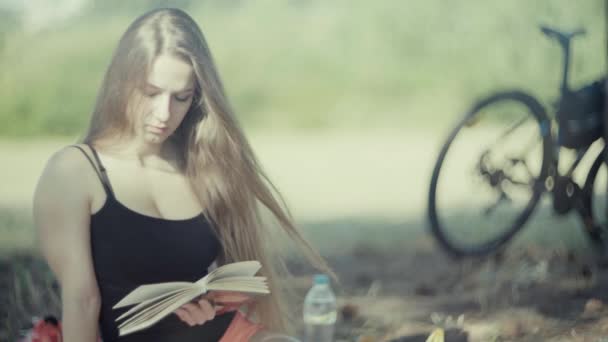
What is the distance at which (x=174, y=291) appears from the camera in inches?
83.6

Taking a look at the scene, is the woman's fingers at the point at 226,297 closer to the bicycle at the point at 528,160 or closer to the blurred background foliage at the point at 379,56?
the blurred background foliage at the point at 379,56

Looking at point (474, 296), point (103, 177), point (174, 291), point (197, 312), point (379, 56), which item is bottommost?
point (474, 296)

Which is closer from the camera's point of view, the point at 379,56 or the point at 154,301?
the point at 154,301

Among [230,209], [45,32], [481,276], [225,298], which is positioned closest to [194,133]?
[230,209]

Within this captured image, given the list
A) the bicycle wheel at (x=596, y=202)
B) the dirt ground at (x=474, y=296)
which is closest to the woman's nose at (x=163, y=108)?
the dirt ground at (x=474, y=296)

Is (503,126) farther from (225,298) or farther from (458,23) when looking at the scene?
(225,298)

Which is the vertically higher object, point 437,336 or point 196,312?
point 196,312

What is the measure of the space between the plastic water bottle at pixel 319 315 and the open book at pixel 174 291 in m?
0.65

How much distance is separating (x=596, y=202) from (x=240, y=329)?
1977 mm

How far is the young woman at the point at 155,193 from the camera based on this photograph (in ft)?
6.82

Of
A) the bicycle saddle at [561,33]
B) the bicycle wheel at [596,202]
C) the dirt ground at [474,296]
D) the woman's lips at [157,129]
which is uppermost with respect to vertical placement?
the bicycle saddle at [561,33]

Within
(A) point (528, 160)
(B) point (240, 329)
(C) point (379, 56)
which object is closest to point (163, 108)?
(B) point (240, 329)

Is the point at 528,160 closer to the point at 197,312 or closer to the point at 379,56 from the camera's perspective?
the point at 379,56

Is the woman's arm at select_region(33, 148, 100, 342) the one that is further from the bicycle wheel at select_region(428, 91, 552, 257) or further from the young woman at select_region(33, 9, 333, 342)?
the bicycle wheel at select_region(428, 91, 552, 257)
